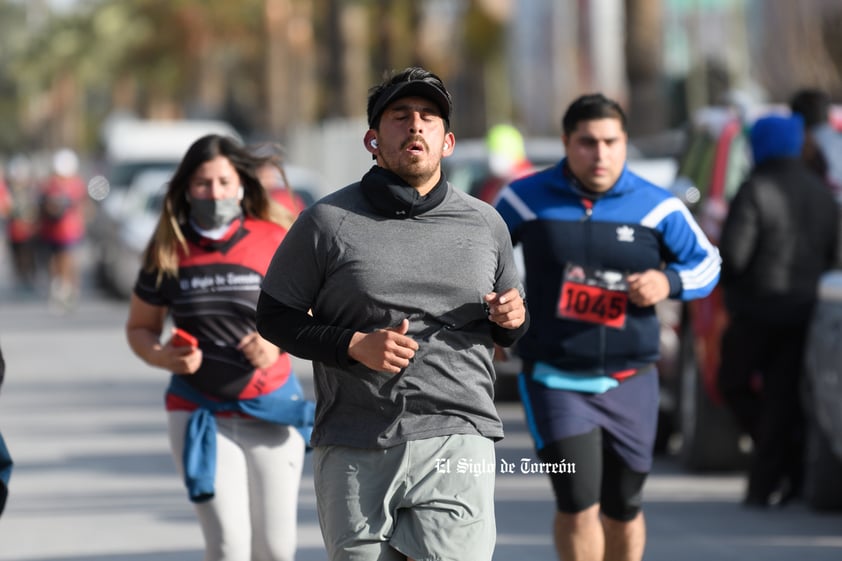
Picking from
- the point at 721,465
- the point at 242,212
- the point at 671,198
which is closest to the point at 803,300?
the point at 721,465

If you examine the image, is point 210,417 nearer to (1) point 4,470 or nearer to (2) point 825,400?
(1) point 4,470

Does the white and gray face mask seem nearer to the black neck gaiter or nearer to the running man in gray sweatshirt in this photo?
the running man in gray sweatshirt

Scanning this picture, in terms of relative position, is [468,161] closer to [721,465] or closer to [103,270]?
Result: [721,465]

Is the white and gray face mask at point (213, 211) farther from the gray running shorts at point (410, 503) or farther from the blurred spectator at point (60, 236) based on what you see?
the blurred spectator at point (60, 236)

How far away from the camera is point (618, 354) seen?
726 cm

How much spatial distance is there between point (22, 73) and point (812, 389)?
8740 cm

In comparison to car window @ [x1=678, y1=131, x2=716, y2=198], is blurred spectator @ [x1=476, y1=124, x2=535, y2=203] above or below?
below

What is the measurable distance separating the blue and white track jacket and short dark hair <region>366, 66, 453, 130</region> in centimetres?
198

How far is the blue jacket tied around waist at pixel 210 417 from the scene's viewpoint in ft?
22.5

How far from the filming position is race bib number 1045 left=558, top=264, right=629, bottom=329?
7.25 m

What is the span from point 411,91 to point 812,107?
6.75m

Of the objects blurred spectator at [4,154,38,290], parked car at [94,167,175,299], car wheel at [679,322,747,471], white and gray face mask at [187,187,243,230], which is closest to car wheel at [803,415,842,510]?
car wheel at [679,322,747,471]

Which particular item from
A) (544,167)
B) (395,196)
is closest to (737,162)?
(544,167)

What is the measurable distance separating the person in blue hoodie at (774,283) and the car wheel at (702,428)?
78cm
